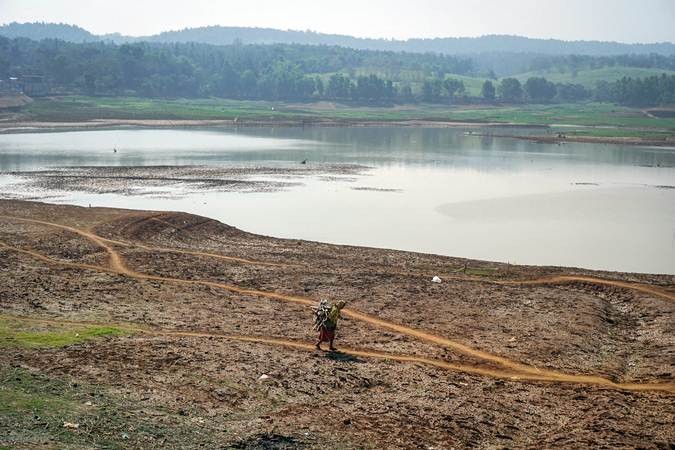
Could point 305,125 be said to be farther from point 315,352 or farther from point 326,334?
point 315,352

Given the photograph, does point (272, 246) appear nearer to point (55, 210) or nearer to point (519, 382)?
point (55, 210)

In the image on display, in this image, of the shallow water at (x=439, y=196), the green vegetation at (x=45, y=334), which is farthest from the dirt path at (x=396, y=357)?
the shallow water at (x=439, y=196)

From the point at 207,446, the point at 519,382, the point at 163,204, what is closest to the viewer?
the point at 207,446

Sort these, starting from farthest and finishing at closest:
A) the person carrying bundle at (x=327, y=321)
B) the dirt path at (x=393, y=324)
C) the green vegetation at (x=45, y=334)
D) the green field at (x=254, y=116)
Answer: the green field at (x=254, y=116), the person carrying bundle at (x=327, y=321), the dirt path at (x=393, y=324), the green vegetation at (x=45, y=334)

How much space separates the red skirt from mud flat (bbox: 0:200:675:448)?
53 cm

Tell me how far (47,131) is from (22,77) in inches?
2941

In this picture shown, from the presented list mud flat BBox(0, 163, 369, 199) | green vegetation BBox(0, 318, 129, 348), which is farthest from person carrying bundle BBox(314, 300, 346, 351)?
mud flat BBox(0, 163, 369, 199)

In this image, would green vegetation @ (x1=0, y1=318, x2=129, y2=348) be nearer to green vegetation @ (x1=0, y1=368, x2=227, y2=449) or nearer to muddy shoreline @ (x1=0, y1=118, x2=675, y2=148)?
green vegetation @ (x1=0, y1=368, x2=227, y2=449)

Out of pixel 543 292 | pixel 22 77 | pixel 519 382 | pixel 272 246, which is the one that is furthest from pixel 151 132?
pixel 519 382

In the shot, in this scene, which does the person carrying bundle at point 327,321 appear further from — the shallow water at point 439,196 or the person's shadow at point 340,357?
the shallow water at point 439,196

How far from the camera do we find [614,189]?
70188 mm

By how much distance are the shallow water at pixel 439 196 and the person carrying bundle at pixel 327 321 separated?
21.2 meters

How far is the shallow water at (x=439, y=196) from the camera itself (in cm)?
4600

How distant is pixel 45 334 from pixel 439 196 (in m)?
45.9
